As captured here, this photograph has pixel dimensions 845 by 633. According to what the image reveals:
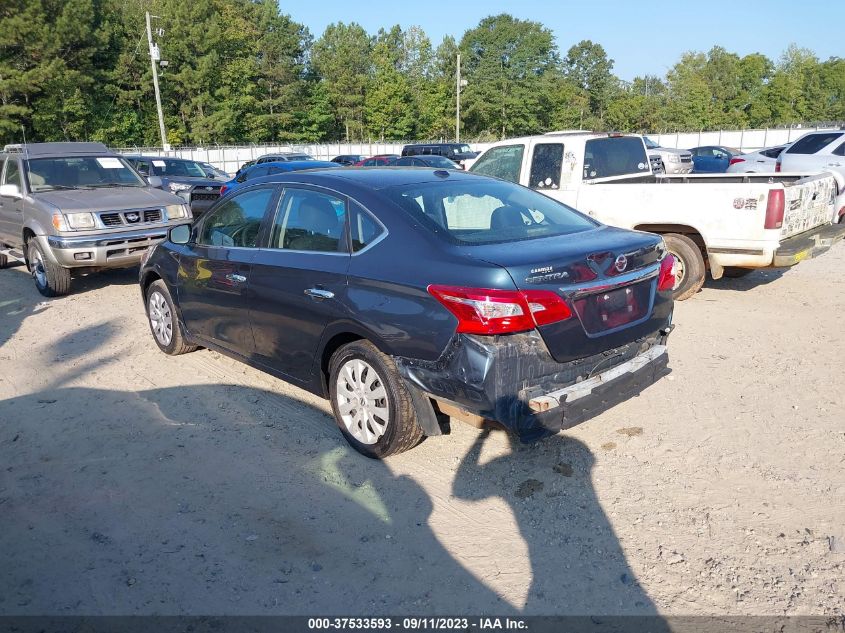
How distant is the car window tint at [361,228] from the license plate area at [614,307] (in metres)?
1.29

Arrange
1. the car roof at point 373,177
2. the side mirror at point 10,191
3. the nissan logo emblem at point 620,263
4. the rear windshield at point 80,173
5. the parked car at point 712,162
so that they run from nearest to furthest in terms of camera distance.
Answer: the nissan logo emblem at point 620,263, the car roof at point 373,177, the side mirror at point 10,191, the rear windshield at point 80,173, the parked car at point 712,162

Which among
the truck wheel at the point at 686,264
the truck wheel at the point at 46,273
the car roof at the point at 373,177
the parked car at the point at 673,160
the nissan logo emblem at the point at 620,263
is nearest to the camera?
the nissan logo emblem at the point at 620,263

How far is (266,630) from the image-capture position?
285 cm

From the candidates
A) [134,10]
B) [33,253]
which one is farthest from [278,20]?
[33,253]

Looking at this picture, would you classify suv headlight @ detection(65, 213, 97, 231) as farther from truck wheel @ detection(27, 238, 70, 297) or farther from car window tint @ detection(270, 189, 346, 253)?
car window tint @ detection(270, 189, 346, 253)

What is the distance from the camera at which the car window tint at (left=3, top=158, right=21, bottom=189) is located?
31.8 feet

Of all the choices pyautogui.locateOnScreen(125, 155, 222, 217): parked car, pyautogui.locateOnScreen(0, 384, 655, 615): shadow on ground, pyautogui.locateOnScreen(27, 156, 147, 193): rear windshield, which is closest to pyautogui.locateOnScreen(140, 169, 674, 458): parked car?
pyautogui.locateOnScreen(0, 384, 655, 615): shadow on ground

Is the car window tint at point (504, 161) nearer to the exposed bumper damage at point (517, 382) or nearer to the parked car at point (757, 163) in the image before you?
the exposed bumper damage at point (517, 382)

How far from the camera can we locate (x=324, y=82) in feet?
229

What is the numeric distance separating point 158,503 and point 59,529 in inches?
19.8

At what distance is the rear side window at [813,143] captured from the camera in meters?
15.7

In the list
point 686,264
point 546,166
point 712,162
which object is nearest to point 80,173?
point 546,166

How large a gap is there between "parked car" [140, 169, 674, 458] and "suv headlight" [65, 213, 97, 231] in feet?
14.3

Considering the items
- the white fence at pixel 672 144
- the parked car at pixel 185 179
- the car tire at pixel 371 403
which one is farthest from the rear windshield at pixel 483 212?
the white fence at pixel 672 144
